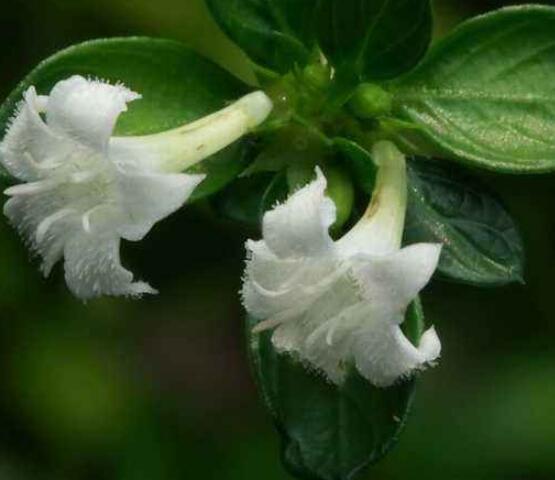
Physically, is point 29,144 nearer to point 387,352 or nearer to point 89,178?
point 89,178

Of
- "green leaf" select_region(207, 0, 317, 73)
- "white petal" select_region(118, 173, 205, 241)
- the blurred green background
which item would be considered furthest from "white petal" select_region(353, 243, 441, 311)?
the blurred green background

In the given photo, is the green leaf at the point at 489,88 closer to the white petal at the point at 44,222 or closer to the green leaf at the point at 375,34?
the green leaf at the point at 375,34

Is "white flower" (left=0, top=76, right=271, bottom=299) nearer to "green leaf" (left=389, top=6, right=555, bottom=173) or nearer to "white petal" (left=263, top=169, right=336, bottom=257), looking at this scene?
"white petal" (left=263, top=169, right=336, bottom=257)

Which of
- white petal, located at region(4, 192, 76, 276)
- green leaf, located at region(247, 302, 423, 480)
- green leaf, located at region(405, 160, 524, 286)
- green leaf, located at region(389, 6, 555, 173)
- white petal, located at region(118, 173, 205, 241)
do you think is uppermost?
white petal, located at region(118, 173, 205, 241)

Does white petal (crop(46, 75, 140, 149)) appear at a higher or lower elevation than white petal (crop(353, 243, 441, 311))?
higher

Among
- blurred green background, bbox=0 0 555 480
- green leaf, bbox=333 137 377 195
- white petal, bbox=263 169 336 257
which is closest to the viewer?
white petal, bbox=263 169 336 257

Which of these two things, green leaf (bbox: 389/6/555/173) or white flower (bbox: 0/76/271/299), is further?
green leaf (bbox: 389/6/555/173)

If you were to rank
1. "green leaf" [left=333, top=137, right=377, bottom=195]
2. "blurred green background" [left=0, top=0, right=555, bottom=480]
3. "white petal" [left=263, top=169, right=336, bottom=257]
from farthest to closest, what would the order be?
1. "blurred green background" [left=0, top=0, right=555, bottom=480]
2. "green leaf" [left=333, top=137, right=377, bottom=195]
3. "white petal" [left=263, top=169, right=336, bottom=257]

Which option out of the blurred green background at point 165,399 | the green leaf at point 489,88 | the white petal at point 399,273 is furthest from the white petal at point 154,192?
the blurred green background at point 165,399
